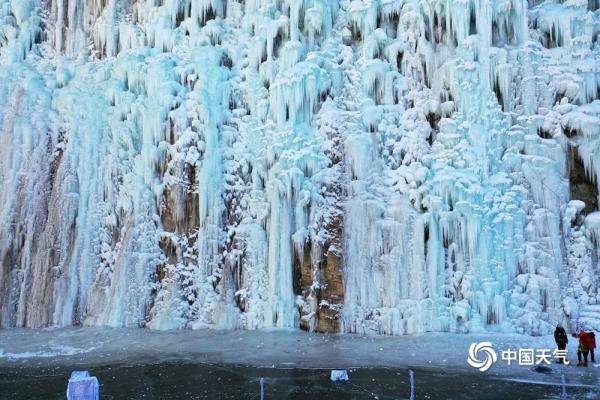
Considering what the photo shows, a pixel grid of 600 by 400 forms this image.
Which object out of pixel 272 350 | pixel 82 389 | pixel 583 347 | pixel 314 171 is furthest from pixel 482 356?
pixel 82 389

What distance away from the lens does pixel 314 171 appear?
14.1 meters

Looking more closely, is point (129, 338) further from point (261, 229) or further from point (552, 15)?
point (552, 15)

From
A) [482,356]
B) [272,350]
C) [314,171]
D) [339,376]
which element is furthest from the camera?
[314,171]

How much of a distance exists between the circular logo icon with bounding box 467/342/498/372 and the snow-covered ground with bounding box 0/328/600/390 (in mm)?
134

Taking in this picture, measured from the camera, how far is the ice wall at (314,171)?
42.4 feet

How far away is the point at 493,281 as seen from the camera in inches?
498

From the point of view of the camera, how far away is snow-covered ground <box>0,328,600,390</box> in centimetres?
927

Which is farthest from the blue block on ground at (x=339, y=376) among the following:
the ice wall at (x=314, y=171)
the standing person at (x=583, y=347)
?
the ice wall at (x=314, y=171)

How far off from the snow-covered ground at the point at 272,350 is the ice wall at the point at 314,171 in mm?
836

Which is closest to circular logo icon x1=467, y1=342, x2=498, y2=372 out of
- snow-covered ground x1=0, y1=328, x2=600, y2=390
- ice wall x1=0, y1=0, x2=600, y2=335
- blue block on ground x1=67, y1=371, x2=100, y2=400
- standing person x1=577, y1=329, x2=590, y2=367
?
snow-covered ground x1=0, y1=328, x2=600, y2=390

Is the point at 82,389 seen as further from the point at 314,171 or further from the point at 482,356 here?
the point at 314,171

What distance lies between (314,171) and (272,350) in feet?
17.1

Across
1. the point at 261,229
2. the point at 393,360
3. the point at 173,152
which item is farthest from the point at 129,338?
the point at 393,360

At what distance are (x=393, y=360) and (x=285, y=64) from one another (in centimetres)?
905
